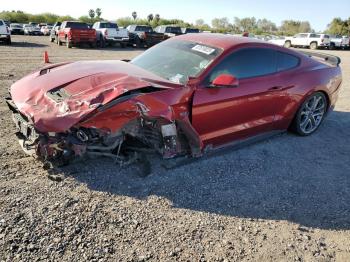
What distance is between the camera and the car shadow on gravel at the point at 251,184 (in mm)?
3850

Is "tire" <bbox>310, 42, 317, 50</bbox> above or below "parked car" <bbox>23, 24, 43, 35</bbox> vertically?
above

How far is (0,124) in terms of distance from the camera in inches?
223

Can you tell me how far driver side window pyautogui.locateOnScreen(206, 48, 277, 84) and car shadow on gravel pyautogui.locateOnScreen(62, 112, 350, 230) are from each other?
1.13m

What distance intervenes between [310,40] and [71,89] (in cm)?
3657

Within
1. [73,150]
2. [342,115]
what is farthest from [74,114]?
[342,115]

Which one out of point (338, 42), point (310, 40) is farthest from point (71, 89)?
point (338, 42)

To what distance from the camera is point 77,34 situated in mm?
22625

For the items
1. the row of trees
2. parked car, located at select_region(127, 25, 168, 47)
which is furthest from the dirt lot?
the row of trees

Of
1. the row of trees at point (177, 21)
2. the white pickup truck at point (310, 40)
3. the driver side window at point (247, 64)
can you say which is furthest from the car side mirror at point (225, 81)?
the row of trees at point (177, 21)

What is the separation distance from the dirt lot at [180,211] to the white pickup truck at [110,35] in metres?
20.7

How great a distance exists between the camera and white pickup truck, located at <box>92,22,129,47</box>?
24.6 m

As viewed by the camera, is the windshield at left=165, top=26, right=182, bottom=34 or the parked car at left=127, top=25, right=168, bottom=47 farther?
the windshield at left=165, top=26, right=182, bottom=34

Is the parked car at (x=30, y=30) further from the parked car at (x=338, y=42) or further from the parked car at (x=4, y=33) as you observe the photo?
the parked car at (x=338, y=42)

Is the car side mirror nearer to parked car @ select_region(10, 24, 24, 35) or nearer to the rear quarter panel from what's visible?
the rear quarter panel
